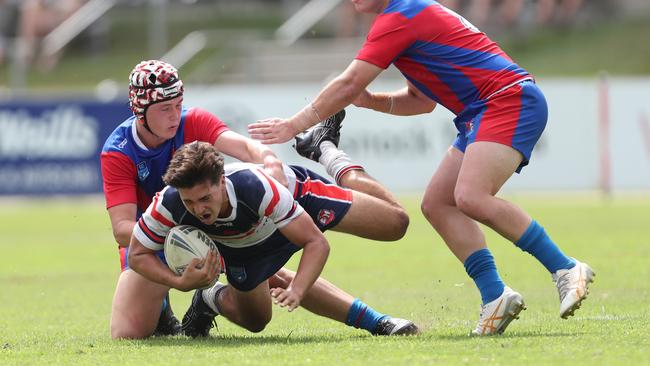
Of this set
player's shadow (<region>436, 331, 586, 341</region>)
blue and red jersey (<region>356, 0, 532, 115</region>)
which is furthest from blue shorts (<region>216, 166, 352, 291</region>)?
player's shadow (<region>436, 331, 586, 341</region>)

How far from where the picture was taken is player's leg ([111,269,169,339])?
7.58m

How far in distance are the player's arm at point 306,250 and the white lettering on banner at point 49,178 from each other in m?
15.5

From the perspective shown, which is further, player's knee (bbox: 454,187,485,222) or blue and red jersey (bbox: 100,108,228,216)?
blue and red jersey (bbox: 100,108,228,216)

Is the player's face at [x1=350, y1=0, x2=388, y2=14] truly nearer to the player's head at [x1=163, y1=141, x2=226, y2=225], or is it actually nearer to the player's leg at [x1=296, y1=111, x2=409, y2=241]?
the player's leg at [x1=296, y1=111, x2=409, y2=241]

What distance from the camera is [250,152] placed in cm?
772

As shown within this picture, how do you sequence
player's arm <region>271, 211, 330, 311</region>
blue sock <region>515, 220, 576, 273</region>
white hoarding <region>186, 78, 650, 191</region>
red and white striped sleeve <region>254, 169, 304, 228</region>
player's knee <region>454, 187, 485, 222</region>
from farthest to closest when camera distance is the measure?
white hoarding <region>186, 78, 650, 191</region>
blue sock <region>515, 220, 576, 273</region>
player's knee <region>454, 187, 485, 222</region>
red and white striped sleeve <region>254, 169, 304, 228</region>
player's arm <region>271, 211, 330, 311</region>

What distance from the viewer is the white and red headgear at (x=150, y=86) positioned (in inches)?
295

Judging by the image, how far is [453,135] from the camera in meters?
21.6

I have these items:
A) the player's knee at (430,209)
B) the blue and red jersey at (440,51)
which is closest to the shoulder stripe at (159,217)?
the blue and red jersey at (440,51)

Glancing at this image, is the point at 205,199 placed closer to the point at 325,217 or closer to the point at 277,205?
the point at 277,205

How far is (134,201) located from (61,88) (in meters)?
21.4

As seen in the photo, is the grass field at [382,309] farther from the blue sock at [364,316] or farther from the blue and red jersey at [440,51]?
the blue and red jersey at [440,51]

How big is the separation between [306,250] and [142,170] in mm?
1399

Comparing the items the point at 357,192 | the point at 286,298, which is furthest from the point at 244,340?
the point at 357,192
